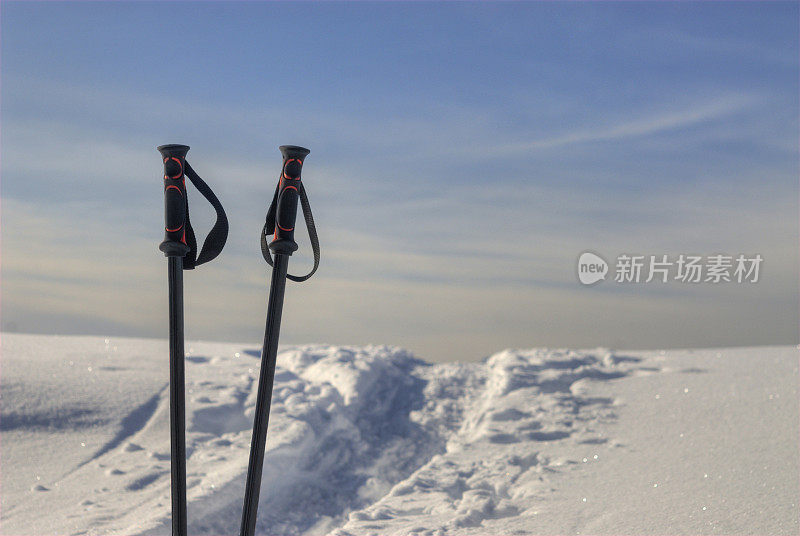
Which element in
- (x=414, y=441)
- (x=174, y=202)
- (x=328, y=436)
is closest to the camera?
(x=174, y=202)

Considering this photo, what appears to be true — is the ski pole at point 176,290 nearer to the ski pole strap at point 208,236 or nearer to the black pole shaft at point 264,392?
the ski pole strap at point 208,236

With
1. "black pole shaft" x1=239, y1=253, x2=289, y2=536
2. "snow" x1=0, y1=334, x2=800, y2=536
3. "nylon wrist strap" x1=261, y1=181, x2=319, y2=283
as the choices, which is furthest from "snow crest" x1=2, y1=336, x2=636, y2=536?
"nylon wrist strap" x1=261, y1=181, x2=319, y2=283

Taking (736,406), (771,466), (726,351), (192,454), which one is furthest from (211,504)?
(726,351)

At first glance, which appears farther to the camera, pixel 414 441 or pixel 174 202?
pixel 414 441

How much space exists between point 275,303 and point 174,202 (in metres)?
0.56

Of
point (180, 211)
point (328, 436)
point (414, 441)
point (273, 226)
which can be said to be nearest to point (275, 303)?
point (273, 226)

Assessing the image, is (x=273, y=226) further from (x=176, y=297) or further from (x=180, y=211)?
(x=176, y=297)

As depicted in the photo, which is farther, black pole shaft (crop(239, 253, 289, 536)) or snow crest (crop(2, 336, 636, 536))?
snow crest (crop(2, 336, 636, 536))

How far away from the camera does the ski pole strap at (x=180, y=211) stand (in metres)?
2.68

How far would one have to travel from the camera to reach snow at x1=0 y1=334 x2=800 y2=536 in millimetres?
3738

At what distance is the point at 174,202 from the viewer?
8.77ft

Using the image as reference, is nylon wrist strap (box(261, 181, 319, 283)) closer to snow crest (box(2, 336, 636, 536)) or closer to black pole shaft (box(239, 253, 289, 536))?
black pole shaft (box(239, 253, 289, 536))

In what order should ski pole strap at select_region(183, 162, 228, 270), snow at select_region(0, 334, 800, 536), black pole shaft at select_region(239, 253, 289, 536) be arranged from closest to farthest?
black pole shaft at select_region(239, 253, 289, 536), ski pole strap at select_region(183, 162, 228, 270), snow at select_region(0, 334, 800, 536)

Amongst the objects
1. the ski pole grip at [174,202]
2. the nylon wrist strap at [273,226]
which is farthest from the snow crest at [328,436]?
the ski pole grip at [174,202]
